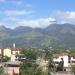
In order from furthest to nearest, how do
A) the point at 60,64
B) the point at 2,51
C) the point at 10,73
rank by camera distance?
the point at 2,51 < the point at 60,64 < the point at 10,73

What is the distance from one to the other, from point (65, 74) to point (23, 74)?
242 inches

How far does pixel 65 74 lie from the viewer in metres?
53.7

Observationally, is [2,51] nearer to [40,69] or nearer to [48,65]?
[48,65]

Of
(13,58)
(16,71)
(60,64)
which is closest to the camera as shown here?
(16,71)

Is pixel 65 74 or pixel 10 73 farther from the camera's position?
pixel 65 74

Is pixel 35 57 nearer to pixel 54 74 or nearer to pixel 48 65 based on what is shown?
pixel 48 65

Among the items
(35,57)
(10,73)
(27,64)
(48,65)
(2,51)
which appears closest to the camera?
(10,73)

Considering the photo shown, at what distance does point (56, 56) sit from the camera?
94.6 metres

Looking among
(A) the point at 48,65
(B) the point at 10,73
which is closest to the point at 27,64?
(A) the point at 48,65

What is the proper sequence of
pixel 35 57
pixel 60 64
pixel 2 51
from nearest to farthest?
pixel 60 64 → pixel 35 57 → pixel 2 51

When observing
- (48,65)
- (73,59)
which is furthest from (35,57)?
(48,65)

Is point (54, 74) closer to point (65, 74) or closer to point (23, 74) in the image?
point (65, 74)

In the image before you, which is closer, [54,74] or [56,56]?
[54,74]

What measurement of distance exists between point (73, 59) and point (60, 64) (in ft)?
56.7
